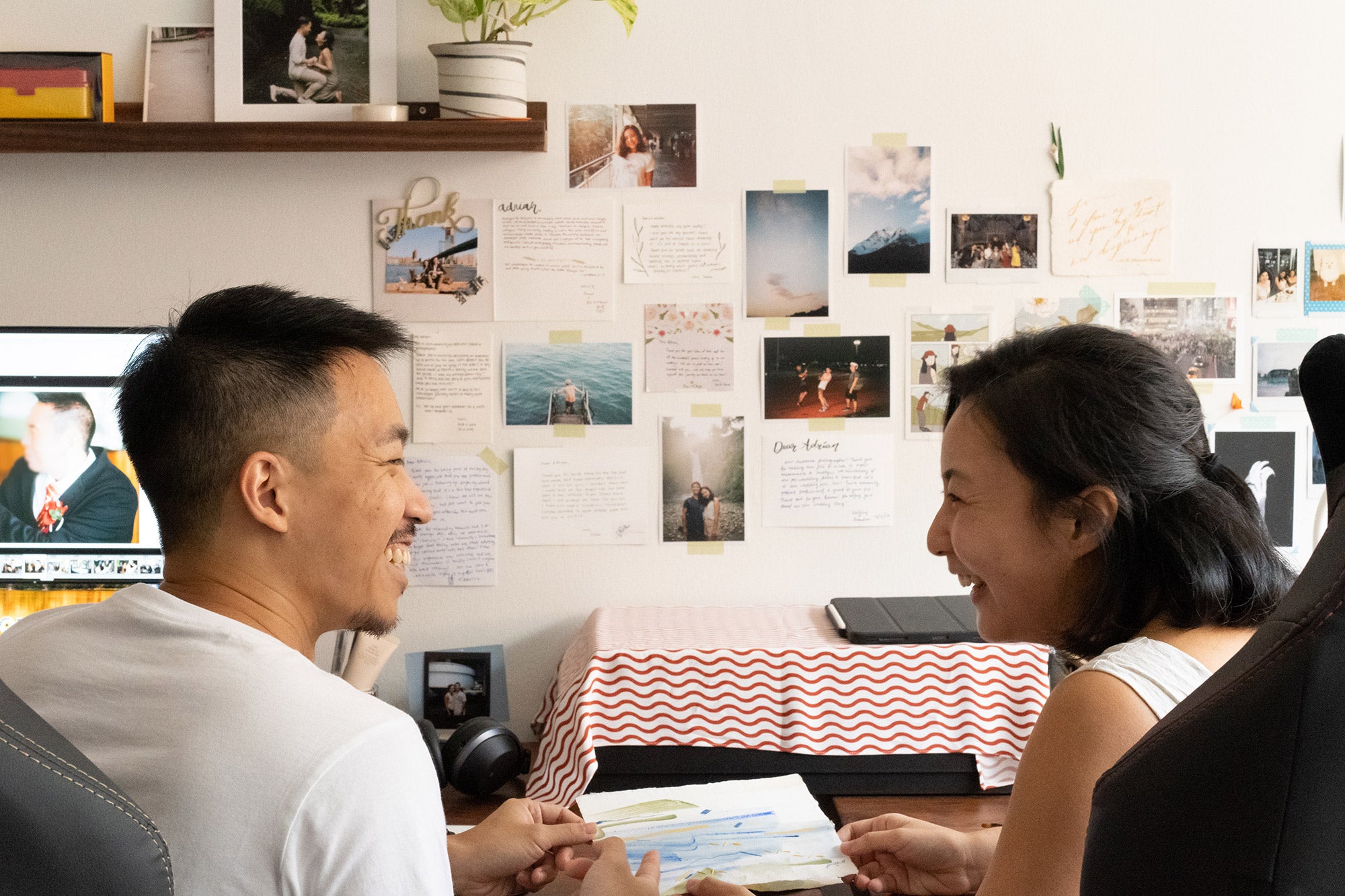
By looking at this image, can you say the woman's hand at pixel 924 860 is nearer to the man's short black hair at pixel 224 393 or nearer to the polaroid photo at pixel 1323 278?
the man's short black hair at pixel 224 393

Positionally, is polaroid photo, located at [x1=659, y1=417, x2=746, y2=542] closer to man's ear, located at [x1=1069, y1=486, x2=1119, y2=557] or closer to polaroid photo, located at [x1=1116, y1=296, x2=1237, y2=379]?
polaroid photo, located at [x1=1116, y1=296, x2=1237, y2=379]

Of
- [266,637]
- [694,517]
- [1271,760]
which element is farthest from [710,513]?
[1271,760]

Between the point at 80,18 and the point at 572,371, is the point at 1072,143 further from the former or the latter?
the point at 80,18

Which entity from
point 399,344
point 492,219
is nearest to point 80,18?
point 492,219

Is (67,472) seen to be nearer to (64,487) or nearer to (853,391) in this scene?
(64,487)

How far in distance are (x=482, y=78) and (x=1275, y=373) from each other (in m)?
1.40

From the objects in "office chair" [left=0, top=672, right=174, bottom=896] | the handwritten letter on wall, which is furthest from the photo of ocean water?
"office chair" [left=0, top=672, right=174, bottom=896]

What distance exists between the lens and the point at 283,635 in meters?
0.90

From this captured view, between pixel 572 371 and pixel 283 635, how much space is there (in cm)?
99

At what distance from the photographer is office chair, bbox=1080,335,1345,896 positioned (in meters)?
0.42

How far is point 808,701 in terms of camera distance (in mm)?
1489

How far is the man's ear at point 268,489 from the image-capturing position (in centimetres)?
87

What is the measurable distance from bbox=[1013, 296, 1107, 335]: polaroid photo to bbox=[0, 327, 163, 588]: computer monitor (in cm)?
139

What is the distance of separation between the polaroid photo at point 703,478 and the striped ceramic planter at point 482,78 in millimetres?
565
